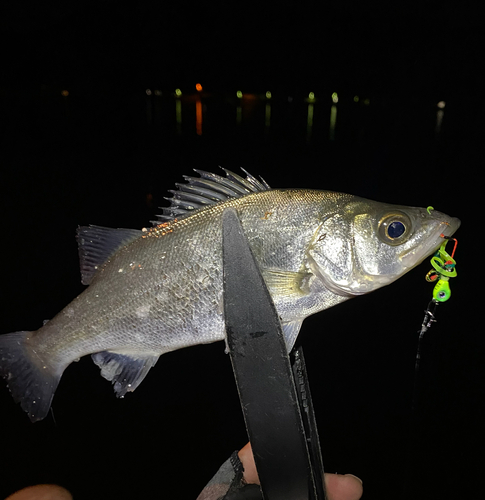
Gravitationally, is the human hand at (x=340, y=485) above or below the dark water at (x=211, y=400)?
above

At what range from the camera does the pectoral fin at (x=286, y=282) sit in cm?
198

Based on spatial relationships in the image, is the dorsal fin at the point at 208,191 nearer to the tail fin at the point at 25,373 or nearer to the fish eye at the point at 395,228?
the fish eye at the point at 395,228

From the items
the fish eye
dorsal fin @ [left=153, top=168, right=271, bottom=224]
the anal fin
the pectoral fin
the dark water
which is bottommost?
the dark water

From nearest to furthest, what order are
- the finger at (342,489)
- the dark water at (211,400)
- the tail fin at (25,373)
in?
the tail fin at (25,373) < the finger at (342,489) < the dark water at (211,400)

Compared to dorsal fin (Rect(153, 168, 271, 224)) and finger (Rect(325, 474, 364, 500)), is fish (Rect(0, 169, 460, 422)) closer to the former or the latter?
dorsal fin (Rect(153, 168, 271, 224))

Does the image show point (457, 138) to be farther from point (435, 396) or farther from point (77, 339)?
point (77, 339)

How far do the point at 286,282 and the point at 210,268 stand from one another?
1.36ft

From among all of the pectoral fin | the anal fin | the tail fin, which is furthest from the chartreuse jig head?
the tail fin

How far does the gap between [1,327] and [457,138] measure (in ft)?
91.6

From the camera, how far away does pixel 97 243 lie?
2.19 meters

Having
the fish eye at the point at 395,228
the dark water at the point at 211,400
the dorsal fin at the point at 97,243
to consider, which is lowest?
the dark water at the point at 211,400

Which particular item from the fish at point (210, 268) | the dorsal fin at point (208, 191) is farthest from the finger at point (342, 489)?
the dorsal fin at point (208, 191)

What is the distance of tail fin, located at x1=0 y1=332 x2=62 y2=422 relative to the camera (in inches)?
82.9

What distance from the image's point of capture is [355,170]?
17.4 metres
